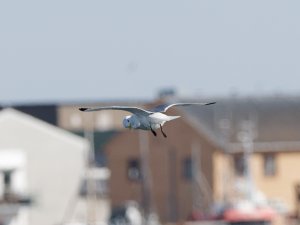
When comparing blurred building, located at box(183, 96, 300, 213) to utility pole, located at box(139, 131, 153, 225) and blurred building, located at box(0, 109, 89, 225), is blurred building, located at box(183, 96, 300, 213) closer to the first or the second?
utility pole, located at box(139, 131, 153, 225)

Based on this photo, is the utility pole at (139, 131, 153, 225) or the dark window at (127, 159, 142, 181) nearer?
the utility pole at (139, 131, 153, 225)

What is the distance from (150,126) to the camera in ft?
34.6

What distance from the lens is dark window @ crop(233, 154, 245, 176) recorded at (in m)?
68.6

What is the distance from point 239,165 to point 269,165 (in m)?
1.56

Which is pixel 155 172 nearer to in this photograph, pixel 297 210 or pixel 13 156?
pixel 297 210

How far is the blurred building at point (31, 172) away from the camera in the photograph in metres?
49.7

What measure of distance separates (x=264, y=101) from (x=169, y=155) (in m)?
8.03

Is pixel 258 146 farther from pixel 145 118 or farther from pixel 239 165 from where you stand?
pixel 145 118

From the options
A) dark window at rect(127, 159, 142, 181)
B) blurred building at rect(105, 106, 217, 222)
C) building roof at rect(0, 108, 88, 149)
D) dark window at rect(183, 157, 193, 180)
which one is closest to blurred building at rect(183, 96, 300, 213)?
blurred building at rect(105, 106, 217, 222)

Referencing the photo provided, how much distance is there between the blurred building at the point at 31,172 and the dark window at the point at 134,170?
17.1 meters

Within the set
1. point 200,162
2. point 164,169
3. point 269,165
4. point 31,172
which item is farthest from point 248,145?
point 31,172

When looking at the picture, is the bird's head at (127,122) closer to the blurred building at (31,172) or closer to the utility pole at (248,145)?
the blurred building at (31,172)

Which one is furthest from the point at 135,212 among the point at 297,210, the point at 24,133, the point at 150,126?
the point at 150,126

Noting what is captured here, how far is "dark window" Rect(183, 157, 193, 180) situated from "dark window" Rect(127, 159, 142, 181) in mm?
2220
